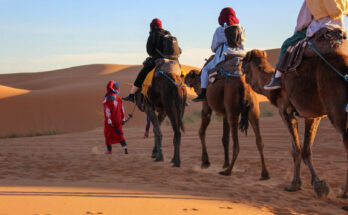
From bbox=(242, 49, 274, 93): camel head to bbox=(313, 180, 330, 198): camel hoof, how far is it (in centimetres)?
196

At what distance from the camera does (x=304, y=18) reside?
22.1 feet

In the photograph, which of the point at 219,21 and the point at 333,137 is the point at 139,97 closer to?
the point at 219,21

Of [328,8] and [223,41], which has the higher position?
→ [328,8]

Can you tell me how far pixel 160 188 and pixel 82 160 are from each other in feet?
14.6

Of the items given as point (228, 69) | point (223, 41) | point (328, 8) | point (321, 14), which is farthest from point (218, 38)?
point (328, 8)

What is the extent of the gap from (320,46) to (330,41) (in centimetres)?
15

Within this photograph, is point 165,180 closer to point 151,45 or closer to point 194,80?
point 194,80

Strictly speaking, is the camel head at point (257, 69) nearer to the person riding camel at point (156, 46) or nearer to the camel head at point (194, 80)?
the camel head at point (194, 80)

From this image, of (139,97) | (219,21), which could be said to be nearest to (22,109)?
(139,97)

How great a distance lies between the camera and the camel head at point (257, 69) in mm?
7770

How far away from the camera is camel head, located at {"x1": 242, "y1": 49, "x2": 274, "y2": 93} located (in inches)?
306

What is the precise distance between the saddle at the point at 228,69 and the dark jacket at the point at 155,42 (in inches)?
88.9

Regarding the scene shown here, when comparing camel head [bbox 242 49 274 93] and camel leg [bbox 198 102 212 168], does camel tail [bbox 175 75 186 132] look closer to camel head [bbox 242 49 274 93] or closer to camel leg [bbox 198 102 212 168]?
camel leg [bbox 198 102 212 168]

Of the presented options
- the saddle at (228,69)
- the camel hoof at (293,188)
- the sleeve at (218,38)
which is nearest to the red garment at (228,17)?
the sleeve at (218,38)
